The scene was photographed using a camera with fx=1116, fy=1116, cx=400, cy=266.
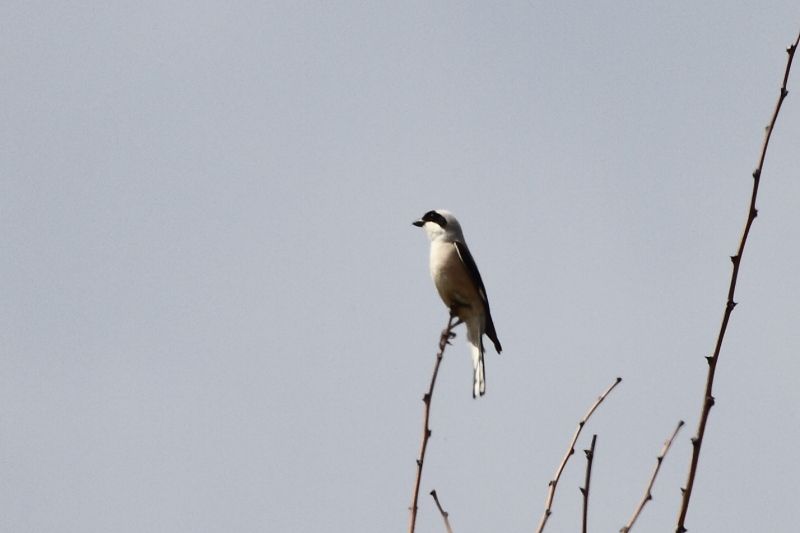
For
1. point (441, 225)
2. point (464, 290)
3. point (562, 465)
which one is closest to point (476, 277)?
point (464, 290)

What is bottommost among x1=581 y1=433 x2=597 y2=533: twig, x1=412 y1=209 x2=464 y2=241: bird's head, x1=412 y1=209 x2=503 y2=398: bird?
x1=581 y1=433 x2=597 y2=533: twig

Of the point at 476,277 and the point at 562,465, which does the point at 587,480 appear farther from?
the point at 476,277

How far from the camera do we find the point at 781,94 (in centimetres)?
307

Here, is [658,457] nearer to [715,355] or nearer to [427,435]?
[715,355]

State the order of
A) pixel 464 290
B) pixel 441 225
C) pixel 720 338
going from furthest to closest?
1. pixel 441 225
2. pixel 464 290
3. pixel 720 338

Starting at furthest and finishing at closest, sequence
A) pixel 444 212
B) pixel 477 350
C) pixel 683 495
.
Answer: pixel 444 212
pixel 477 350
pixel 683 495

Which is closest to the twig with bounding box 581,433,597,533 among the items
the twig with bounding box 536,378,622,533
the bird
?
the twig with bounding box 536,378,622,533

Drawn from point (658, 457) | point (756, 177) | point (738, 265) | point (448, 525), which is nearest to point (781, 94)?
point (756, 177)

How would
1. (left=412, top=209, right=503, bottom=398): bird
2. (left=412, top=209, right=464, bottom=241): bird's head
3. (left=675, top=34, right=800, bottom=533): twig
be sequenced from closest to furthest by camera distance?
A: (left=675, top=34, right=800, bottom=533): twig < (left=412, top=209, right=503, bottom=398): bird < (left=412, top=209, right=464, bottom=241): bird's head

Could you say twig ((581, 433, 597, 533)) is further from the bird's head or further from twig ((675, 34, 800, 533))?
the bird's head

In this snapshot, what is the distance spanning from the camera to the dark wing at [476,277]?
308 inches

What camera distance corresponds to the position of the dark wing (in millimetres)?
7820

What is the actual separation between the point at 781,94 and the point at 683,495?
114cm

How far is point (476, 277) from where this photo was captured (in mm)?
7824
